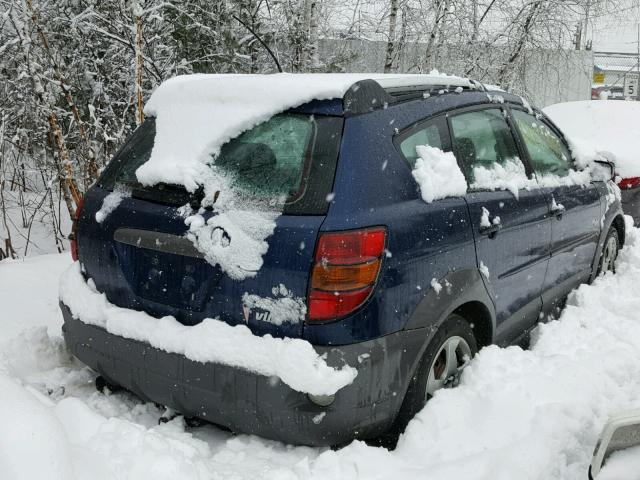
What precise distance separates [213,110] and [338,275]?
103cm

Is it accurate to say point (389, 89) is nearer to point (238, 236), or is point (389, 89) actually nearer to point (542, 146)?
point (238, 236)

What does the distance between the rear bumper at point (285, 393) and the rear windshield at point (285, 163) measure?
64 centimetres

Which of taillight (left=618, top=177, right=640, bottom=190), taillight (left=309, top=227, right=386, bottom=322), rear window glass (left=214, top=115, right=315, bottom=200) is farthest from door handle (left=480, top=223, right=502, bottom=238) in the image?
taillight (left=618, top=177, right=640, bottom=190)

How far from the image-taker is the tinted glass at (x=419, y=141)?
2.77 m

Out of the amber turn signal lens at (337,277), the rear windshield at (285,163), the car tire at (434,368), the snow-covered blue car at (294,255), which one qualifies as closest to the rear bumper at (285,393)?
the snow-covered blue car at (294,255)

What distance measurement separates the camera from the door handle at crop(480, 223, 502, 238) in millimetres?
3076

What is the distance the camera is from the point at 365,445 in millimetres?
2557

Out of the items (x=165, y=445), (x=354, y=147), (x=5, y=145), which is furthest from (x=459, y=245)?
(x=5, y=145)

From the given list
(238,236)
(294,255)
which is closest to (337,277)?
(294,255)

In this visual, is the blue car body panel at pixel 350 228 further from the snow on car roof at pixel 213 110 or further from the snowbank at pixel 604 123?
the snowbank at pixel 604 123

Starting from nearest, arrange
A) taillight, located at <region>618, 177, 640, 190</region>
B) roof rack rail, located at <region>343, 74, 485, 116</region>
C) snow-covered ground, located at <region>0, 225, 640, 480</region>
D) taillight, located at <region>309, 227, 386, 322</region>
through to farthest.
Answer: snow-covered ground, located at <region>0, 225, 640, 480</region> < taillight, located at <region>309, 227, 386, 322</region> < roof rack rail, located at <region>343, 74, 485, 116</region> < taillight, located at <region>618, 177, 640, 190</region>

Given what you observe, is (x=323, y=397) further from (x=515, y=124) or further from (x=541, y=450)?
(x=515, y=124)

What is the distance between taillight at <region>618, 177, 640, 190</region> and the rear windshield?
17.4ft

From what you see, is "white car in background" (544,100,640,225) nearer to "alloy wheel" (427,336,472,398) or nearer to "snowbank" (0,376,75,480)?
"alloy wheel" (427,336,472,398)
